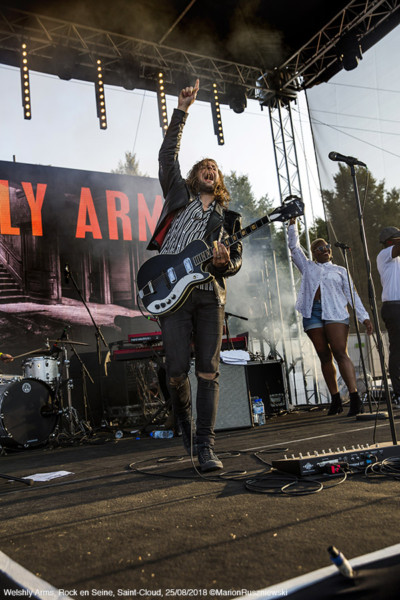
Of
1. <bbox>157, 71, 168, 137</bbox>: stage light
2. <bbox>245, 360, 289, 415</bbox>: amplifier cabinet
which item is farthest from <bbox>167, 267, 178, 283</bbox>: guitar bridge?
<bbox>157, 71, 168, 137</bbox>: stage light

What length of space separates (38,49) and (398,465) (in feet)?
24.3

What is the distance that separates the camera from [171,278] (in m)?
2.79

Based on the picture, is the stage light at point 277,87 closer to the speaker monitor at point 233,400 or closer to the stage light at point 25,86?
the stage light at point 25,86

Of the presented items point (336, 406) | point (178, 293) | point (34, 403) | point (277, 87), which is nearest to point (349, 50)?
point (277, 87)

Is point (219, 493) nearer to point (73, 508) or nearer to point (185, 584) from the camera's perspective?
point (73, 508)

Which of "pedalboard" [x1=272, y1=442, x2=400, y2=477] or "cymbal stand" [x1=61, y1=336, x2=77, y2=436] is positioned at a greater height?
"cymbal stand" [x1=61, y1=336, x2=77, y2=436]

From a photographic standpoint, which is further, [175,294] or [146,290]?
[146,290]

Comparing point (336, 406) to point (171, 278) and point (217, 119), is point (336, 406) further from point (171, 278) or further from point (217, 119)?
point (217, 119)

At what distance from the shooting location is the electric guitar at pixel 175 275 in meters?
2.71

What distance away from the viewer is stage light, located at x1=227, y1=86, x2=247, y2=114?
27.2 ft

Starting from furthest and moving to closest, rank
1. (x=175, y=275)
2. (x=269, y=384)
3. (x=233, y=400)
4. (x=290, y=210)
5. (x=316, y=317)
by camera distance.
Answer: (x=269, y=384)
(x=316, y=317)
(x=233, y=400)
(x=290, y=210)
(x=175, y=275)

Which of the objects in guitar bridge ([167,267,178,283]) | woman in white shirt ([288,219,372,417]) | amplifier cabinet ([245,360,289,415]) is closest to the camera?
guitar bridge ([167,267,178,283])

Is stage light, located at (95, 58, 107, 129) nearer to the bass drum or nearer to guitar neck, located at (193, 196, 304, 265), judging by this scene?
the bass drum

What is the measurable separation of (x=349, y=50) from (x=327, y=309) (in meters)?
4.40
